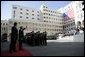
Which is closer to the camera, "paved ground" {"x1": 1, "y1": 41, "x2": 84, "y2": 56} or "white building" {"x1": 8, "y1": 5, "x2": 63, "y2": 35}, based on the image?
"paved ground" {"x1": 1, "y1": 41, "x2": 84, "y2": 56}

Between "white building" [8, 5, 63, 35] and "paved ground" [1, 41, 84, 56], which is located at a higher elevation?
"white building" [8, 5, 63, 35]

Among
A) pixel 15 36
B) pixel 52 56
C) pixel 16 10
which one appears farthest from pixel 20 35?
pixel 16 10

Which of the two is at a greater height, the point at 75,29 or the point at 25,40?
the point at 75,29

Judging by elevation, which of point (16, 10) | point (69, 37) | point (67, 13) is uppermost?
point (16, 10)

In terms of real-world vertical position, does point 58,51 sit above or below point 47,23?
below

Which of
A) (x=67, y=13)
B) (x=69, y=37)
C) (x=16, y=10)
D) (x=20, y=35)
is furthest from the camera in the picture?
(x=16, y=10)

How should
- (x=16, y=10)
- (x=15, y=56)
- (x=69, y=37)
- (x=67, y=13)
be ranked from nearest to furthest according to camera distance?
(x=15, y=56) < (x=67, y=13) < (x=69, y=37) < (x=16, y=10)

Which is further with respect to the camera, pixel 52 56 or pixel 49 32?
pixel 49 32

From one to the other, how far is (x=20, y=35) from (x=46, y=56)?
8.16 ft

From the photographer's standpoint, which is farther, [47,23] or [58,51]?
[47,23]

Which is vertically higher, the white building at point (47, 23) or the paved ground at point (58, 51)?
the white building at point (47, 23)

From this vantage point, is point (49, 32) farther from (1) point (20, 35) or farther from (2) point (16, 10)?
(2) point (16, 10)

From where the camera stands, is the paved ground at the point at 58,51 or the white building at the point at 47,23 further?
the white building at the point at 47,23

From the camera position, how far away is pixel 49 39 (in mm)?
13180
